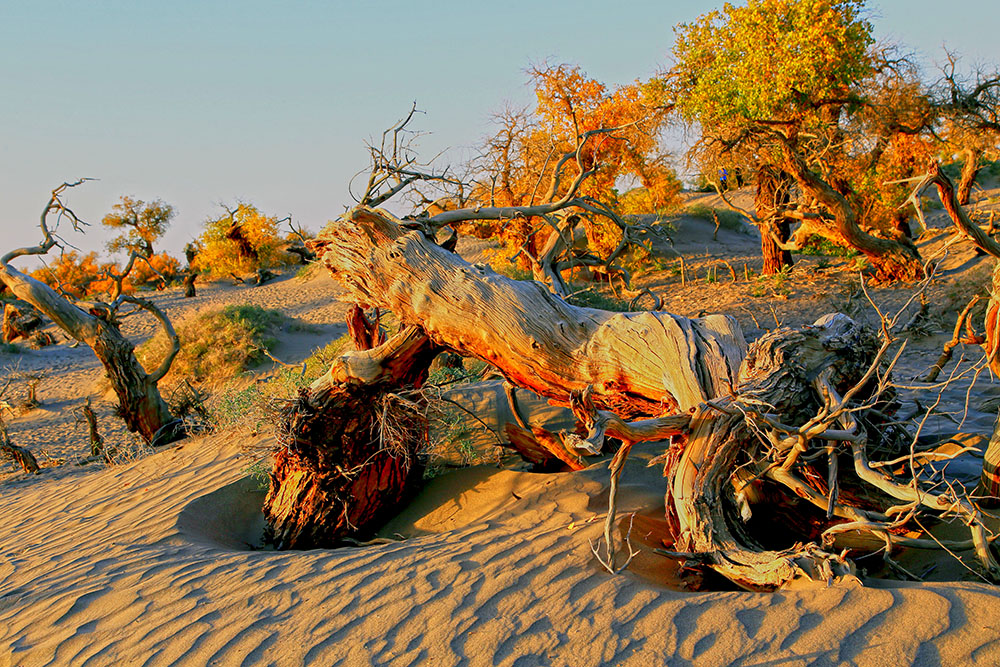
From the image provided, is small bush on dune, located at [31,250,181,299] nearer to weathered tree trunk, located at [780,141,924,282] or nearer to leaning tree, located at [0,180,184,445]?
leaning tree, located at [0,180,184,445]

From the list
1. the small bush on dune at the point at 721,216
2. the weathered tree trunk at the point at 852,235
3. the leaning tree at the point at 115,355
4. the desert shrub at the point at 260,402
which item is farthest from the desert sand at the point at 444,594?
the small bush on dune at the point at 721,216

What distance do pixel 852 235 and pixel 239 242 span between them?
21.8 meters

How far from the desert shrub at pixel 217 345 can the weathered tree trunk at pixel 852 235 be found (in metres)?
9.91

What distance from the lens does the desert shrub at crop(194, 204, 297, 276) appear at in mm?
25562

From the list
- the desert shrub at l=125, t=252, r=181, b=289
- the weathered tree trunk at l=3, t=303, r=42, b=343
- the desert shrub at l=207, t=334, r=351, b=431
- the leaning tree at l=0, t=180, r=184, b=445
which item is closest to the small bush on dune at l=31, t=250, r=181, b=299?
the desert shrub at l=125, t=252, r=181, b=289

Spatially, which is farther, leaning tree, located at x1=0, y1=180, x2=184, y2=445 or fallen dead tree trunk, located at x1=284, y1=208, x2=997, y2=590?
leaning tree, located at x1=0, y1=180, x2=184, y2=445

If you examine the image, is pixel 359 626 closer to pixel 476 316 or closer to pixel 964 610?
pixel 476 316

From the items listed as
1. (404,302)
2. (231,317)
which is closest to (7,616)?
(404,302)

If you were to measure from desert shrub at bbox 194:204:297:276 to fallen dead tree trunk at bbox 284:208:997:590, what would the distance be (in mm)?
22254

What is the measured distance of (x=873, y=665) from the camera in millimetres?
2303

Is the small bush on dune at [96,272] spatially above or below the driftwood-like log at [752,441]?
above

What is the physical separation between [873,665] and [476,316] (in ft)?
8.86

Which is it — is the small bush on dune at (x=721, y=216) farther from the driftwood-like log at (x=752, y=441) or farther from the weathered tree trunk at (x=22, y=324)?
the weathered tree trunk at (x=22, y=324)

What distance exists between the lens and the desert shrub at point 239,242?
83.9 feet
